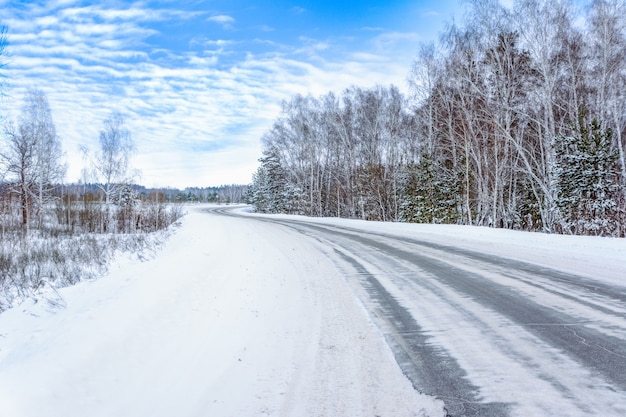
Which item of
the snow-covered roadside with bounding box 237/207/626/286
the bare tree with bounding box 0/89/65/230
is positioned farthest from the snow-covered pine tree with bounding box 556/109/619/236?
the bare tree with bounding box 0/89/65/230

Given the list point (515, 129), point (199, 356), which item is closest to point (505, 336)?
point (199, 356)

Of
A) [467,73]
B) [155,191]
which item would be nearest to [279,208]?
[155,191]

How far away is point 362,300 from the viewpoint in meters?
5.40

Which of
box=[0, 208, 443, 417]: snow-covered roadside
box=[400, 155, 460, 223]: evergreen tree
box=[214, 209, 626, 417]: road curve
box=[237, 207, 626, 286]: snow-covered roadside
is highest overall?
box=[400, 155, 460, 223]: evergreen tree

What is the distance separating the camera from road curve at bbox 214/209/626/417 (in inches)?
101

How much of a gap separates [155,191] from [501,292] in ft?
128

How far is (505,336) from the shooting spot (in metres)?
3.73

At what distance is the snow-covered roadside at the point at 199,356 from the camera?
8.50 ft

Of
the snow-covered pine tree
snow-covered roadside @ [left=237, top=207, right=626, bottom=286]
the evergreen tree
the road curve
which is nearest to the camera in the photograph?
the road curve

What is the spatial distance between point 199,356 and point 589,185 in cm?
1785

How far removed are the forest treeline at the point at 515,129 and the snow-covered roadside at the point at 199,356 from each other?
14844 mm

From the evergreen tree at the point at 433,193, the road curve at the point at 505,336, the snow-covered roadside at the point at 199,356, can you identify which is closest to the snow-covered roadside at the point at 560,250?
the road curve at the point at 505,336

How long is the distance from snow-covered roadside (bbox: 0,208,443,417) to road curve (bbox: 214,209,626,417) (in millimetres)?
302

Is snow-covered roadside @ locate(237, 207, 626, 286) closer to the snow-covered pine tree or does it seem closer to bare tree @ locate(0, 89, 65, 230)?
the snow-covered pine tree
